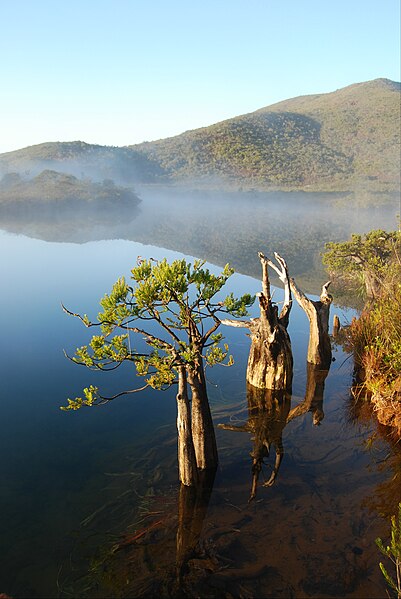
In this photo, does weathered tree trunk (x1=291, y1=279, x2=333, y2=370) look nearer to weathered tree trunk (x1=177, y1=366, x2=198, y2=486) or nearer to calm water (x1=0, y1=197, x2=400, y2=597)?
calm water (x1=0, y1=197, x2=400, y2=597)

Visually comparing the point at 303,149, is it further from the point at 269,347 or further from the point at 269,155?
the point at 269,347

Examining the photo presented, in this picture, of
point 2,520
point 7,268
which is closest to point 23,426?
point 2,520

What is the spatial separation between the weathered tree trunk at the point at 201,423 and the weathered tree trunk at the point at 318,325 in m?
7.59

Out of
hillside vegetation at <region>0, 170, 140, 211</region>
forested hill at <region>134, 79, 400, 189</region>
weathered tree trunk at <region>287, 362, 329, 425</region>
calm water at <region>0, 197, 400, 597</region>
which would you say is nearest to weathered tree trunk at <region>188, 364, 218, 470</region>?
calm water at <region>0, 197, 400, 597</region>

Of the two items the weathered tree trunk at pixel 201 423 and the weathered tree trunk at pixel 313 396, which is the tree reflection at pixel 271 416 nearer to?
the weathered tree trunk at pixel 313 396

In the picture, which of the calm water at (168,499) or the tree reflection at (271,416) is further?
the tree reflection at (271,416)

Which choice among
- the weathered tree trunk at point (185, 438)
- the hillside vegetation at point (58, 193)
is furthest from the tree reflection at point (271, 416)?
the hillside vegetation at point (58, 193)

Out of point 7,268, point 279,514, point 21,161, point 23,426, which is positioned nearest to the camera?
point 279,514

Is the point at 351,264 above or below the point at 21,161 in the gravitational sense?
below

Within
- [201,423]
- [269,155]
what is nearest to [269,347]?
[201,423]

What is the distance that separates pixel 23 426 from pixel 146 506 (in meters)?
6.37

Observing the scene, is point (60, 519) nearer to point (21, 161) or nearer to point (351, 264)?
point (351, 264)

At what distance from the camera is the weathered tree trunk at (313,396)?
15101mm

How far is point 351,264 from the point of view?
2581 centimetres
